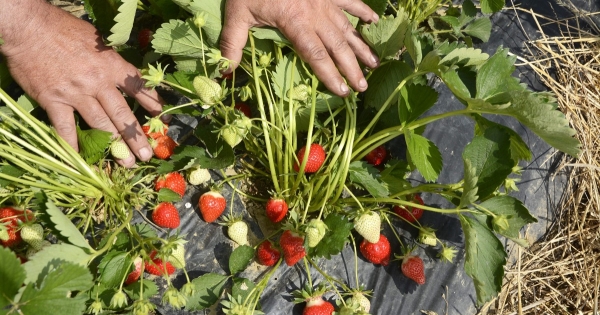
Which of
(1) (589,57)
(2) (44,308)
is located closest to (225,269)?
(2) (44,308)

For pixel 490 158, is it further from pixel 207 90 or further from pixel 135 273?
pixel 135 273

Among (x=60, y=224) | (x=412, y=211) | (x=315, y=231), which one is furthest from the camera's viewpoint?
(x=412, y=211)

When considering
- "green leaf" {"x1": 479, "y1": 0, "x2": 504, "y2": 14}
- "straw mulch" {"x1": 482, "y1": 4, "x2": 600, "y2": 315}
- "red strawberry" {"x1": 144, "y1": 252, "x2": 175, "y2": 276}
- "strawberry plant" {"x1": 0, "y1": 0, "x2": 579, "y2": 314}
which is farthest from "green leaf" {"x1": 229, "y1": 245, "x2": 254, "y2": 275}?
"green leaf" {"x1": 479, "y1": 0, "x2": 504, "y2": 14}

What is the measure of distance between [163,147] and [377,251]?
525mm

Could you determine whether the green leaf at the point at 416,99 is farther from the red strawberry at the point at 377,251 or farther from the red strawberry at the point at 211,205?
the red strawberry at the point at 211,205

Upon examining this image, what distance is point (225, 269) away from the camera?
3.67 feet

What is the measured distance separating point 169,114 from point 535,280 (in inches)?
39.8

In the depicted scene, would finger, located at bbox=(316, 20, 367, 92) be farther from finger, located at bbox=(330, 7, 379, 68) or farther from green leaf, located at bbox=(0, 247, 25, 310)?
green leaf, located at bbox=(0, 247, 25, 310)

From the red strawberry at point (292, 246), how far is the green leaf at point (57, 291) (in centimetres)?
38

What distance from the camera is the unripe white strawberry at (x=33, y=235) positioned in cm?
96

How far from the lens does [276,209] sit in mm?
1085

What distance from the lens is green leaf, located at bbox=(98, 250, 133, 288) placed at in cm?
96

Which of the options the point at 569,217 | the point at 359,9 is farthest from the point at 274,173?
the point at 569,217

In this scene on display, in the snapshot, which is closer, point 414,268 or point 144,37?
point 414,268
